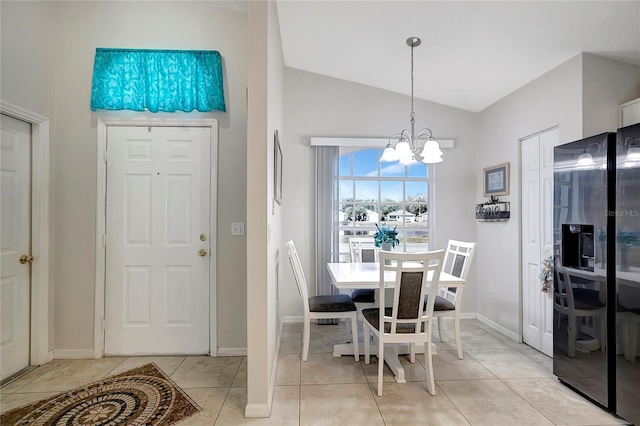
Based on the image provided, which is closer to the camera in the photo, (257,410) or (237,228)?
(257,410)

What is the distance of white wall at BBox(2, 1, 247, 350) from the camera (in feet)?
8.93

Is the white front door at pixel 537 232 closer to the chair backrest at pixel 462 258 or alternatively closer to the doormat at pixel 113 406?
the chair backrest at pixel 462 258

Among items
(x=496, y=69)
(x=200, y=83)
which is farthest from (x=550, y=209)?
(x=200, y=83)

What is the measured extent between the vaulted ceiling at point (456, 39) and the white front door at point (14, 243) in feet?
7.84

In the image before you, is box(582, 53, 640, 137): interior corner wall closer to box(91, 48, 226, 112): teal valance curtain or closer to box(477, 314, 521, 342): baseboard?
box(477, 314, 521, 342): baseboard

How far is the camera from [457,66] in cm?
301

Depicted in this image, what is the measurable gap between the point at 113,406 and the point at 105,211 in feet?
5.12

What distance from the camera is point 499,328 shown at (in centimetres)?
339

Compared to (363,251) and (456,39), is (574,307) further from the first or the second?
(456,39)

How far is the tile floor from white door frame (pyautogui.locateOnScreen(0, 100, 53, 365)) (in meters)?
0.24

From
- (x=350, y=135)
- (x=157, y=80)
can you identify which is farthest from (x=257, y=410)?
(x=350, y=135)

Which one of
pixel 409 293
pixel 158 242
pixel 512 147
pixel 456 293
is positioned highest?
pixel 512 147

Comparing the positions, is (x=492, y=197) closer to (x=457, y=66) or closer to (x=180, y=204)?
(x=457, y=66)

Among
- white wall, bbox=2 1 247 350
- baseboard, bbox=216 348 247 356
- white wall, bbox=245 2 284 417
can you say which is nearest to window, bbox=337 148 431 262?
white wall, bbox=2 1 247 350
